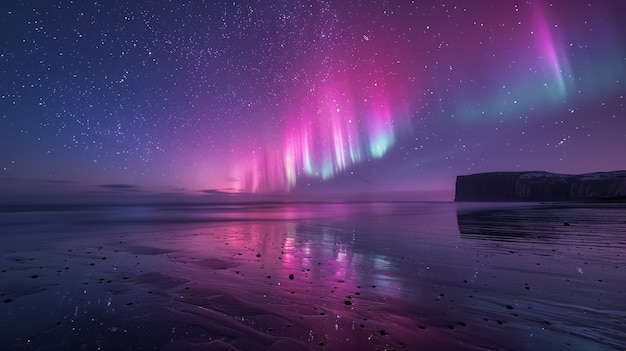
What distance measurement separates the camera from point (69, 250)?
50.5ft

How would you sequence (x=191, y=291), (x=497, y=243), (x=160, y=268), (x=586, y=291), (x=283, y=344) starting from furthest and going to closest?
(x=497, y=243) → (x=160, y=268) → (x=191, y=291) → (x=586, y=291) → (x=283, y=344)

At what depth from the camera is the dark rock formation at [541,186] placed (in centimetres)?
15062

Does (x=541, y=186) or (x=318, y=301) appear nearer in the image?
(x=318, y=301)

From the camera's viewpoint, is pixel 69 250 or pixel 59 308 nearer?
pixel 59 308

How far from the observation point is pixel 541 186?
6462 inches

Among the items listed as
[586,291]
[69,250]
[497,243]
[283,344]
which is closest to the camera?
[283,344]

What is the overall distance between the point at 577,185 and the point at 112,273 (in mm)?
206268

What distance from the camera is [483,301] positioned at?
23.6 ft

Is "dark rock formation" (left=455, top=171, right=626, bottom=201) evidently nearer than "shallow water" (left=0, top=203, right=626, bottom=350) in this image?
No

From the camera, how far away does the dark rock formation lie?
494ft

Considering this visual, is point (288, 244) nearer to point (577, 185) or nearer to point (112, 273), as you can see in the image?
point (112, 273)

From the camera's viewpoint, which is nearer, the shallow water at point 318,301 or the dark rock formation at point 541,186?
the shallow water at point 318,301

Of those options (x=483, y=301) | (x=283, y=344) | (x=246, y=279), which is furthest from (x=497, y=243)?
(x=283, y=344)

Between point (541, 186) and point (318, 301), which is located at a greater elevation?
point (318, 301)
